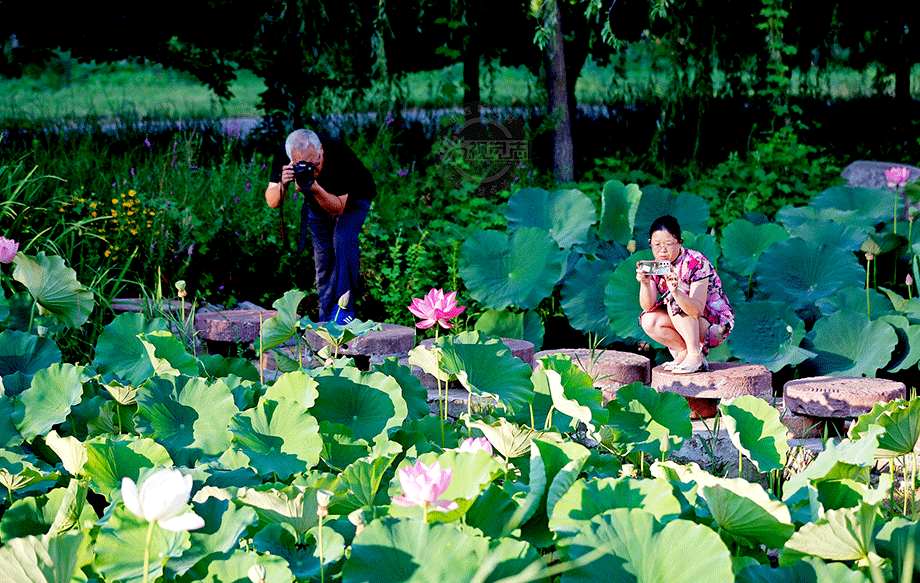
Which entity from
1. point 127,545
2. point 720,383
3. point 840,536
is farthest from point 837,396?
point 127,545

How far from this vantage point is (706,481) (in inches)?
58.4

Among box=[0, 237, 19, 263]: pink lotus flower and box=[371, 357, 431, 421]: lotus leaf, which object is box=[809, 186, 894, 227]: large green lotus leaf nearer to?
box=[371, 357, 431, 421]: lotus leaf

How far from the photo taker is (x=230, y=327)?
3383 mm

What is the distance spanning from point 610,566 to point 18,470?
3.87 ft

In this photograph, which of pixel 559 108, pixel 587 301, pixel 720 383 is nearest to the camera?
pixel 720 383

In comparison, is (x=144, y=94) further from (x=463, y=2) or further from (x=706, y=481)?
(x=706, y=481)

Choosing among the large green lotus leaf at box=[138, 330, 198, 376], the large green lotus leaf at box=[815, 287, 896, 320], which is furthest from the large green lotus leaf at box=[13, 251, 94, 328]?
the large green lotus leaf at box=[815, 287, 896, 320]

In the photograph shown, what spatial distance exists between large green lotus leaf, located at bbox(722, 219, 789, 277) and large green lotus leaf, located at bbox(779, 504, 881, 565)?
7.98ft

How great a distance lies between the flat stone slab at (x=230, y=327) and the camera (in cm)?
336

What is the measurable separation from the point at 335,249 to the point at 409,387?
1554 millimetres

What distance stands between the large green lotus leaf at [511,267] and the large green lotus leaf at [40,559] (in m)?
2.23

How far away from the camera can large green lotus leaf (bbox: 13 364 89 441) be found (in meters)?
1.87

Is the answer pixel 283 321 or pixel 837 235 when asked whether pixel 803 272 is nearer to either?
pixel 837 235

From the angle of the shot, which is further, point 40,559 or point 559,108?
point 559,108
